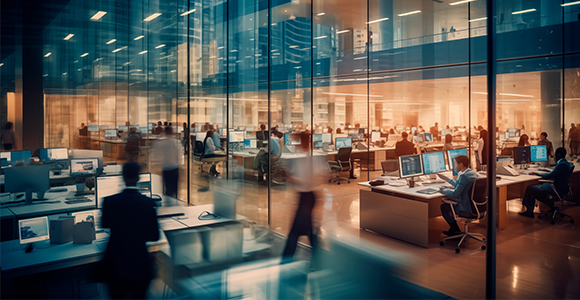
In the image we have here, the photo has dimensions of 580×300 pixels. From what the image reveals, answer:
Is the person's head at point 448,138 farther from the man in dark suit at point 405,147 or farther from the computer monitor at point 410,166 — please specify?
the computer monitor at point 410,166

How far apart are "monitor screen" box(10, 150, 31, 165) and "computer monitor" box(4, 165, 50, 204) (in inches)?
88.6

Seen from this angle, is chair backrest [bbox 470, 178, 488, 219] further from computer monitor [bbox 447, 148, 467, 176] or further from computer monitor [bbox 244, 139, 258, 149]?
computer monitor [bbox 244, 139, 258, 149]

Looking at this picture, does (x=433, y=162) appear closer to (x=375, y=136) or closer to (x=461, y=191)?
(x=461, y=191)

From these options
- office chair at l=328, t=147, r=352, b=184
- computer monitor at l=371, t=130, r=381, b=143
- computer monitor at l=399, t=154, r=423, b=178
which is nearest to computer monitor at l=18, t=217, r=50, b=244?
computer monitor at l=399, t=154, r=423, b=178

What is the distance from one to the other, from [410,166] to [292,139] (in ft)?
17.5

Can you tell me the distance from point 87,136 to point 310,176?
18.8 ft

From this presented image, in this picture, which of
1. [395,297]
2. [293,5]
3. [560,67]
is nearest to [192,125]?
[293,5]

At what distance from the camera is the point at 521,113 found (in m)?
8.49

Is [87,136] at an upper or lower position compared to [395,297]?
upper

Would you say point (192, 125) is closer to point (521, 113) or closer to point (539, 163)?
point (521, 113)

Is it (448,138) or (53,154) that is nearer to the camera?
(53,154)

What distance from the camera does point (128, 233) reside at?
3.12 meters

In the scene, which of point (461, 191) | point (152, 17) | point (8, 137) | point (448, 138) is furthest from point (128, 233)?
point (448, 138)

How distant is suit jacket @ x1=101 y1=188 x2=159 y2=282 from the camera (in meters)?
3.10
